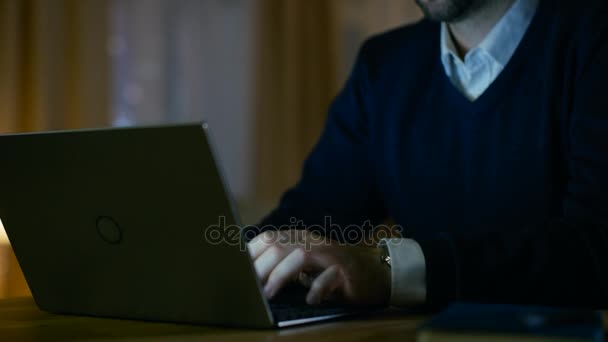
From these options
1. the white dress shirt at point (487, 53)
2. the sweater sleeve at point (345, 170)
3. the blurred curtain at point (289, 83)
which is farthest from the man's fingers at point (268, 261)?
the blurred curtain at point (289, 83)

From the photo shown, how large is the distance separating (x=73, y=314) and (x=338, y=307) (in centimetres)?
33

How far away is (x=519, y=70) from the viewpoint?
1.31m

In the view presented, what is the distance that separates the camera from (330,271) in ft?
2.69

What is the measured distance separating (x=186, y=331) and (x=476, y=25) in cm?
99

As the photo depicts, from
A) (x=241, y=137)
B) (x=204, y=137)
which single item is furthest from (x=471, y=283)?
(x=241, y=137)

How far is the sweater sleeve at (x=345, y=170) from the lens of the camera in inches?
58.3

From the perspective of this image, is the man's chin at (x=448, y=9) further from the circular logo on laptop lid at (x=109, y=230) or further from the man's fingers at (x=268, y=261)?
the circular logo on laptop lid at (x=109, y=230)

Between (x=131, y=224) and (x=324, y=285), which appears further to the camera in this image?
(x=324, y=285)

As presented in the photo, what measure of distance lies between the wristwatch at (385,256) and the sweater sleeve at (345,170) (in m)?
0.53

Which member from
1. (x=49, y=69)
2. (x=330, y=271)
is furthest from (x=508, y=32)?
(x=49, y=69)

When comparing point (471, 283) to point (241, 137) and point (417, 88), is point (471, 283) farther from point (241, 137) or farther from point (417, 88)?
point (241, 137)

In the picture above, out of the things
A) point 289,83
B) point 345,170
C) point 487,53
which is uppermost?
point 487,53

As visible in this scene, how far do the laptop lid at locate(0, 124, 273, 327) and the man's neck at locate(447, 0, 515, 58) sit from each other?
947 millimetres

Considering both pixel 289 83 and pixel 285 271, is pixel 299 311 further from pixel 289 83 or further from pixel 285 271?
pixel 289 83
